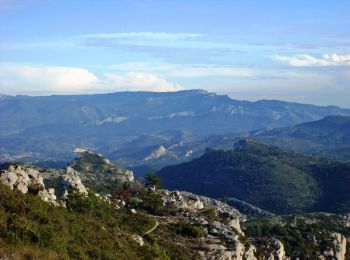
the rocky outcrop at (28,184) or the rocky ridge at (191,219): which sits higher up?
the rocky outcrop at (28,184)

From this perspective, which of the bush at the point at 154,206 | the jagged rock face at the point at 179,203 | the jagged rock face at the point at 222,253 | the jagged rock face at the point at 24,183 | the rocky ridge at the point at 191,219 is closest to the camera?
the jagged rock face at the point at 24,183

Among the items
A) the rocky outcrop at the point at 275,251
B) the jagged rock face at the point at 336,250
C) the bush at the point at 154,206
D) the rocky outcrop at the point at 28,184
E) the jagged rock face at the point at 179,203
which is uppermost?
the rocky outcrop at the point at 28,184

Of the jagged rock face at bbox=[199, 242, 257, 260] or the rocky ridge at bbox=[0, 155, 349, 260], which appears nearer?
the jagged rock face at bbox=[199, 242, 257, 260]

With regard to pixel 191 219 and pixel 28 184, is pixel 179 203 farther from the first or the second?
pixel 28 184

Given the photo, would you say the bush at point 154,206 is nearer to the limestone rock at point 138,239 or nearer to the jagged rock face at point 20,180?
the jagged rock face at point 20,180

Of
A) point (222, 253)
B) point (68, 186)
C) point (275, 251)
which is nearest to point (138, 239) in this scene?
point (222, 253)

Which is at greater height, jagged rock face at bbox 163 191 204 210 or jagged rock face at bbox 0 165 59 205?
jagged rock face at bbox 0 165 59 205

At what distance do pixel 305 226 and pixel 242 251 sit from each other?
7071 centimetres

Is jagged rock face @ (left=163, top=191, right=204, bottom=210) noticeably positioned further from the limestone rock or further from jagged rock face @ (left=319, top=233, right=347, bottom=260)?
the limestone rock

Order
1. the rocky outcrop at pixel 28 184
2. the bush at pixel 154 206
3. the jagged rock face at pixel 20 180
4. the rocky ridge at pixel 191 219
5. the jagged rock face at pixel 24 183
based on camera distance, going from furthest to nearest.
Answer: the bush at pixel 154 206 → the rocky ridge at pixel 191 219 → the rocky outcrop at pixel 28 184 → the jagged rock face at pixel 24 183 → the jagged rock face at pixel 20 180

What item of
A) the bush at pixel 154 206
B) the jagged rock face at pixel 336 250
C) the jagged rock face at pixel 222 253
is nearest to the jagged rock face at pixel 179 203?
the bush at pixel 154 206

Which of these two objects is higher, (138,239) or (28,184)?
(28,184)

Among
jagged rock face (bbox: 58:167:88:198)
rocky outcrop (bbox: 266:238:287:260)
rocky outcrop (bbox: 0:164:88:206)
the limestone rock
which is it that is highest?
rocky outcrop (bbox: 0:164:88:206)

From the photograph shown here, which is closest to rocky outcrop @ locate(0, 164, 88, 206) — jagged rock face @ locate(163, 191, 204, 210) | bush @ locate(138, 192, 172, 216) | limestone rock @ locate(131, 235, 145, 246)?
limestone rock @ locate(131, 235, 145, 246)
